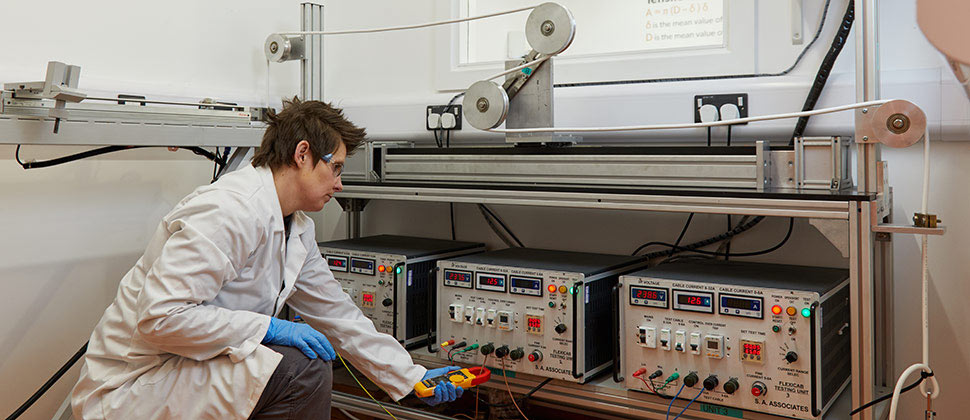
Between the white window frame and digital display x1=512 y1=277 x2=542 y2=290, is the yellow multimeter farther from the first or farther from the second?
the white window frame

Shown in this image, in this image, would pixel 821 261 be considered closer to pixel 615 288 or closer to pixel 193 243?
pixel 615 288

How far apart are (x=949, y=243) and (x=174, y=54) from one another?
250 centimetres

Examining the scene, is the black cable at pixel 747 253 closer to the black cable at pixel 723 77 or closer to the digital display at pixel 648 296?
the black cable at pixel 723 77

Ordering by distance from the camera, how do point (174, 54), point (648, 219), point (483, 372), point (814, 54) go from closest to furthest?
1. point (483, 372)
2. point (814, 54)
3. point (648, 219)
4. point (174, 54)

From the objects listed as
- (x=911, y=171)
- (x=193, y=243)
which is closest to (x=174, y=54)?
(x=193, y=243)

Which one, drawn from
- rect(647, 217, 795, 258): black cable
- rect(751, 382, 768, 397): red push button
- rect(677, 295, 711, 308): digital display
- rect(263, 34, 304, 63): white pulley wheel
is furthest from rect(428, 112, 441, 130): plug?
rect(751, 382, 768, 397): red push button

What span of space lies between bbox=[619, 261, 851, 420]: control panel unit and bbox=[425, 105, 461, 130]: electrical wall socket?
1.04 meters

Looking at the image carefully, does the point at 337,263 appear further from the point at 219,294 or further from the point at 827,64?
the point at 827,64

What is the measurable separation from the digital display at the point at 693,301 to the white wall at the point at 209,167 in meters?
0.64

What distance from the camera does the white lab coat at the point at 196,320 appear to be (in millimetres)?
1496

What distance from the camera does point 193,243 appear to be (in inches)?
59.1

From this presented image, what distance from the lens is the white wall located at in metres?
2.09

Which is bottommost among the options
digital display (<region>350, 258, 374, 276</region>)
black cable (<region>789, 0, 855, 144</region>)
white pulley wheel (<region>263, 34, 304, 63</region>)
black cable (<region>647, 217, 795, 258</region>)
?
digital display (<region>350, 258, 374, 276</region>)

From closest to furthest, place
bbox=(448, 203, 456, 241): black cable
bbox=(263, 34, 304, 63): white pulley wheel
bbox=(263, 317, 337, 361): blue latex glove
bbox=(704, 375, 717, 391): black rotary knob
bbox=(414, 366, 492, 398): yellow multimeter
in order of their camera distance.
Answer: bbox=(263, 317, 337, 361): blue latex glove
bbox=(704, 375, 717, 391): black rotary knob
bbox=(414, 366, 492, 398): yellow multimeter
bbox=(263, 34, 304, 63): white pulley wheel
bbox=(448, 203, 456, 241): black cable
